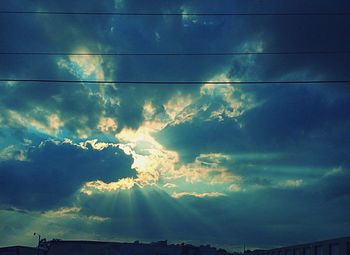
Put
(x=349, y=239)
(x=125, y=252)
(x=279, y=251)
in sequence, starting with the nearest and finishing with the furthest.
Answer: (x=349, y=239) → (x=279, y=251) → (x=125, y=252)

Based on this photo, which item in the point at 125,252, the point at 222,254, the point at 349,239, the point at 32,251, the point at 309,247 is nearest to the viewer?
the point at 349,239

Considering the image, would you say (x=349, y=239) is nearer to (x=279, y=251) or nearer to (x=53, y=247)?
(x=279, y=251)

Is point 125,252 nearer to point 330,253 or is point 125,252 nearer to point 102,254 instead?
point 102,254

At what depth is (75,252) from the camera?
201 ft

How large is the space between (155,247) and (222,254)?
48.8ft

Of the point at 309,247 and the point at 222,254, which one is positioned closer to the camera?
the point at 309,247

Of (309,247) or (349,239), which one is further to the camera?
(309,247)

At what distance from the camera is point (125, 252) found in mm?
60625

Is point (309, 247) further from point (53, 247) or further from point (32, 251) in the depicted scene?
point (32, 251)

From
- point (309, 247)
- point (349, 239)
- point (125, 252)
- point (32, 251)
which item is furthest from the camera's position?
point (32, 251)

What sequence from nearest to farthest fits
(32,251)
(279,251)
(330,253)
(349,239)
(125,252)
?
(349,239)
(330,253)
(279,251)
(125,252)
(32,251)

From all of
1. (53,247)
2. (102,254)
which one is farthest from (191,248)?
(53,247)

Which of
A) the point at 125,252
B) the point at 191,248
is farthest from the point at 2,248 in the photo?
the point at 191,248

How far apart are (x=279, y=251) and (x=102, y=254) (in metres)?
30.7
